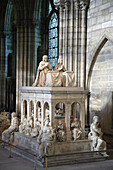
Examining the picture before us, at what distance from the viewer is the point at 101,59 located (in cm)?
1461

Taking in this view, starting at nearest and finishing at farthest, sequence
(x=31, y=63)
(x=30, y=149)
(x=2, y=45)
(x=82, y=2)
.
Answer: (x=30, y=149)
(x=82, y=2)
(x=31, y=63)
(x=2, y=45)

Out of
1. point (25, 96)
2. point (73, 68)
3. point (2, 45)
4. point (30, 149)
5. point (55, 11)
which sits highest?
point (55, 11)

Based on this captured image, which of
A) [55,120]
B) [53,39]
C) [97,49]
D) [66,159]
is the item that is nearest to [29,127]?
[55,120]

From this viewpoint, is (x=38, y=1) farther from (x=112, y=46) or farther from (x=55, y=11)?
(x=112, y=46)

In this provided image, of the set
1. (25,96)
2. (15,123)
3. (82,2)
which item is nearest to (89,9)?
(82,2)

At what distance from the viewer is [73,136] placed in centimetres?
1148

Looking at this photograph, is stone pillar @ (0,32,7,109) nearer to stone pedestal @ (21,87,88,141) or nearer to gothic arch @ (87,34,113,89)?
gothic arch @ (87,34,113,89)

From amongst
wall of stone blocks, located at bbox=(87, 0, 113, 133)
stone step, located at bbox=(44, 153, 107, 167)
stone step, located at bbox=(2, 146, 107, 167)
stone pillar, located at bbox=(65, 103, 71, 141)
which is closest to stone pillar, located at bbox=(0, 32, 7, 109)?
wall of stone blocks, located at bbox=(87, 0, 113, 133)

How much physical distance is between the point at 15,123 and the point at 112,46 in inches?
195

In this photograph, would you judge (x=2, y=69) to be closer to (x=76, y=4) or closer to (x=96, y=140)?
(x=76, y=4)

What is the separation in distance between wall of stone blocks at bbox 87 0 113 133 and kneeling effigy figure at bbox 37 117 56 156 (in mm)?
3724

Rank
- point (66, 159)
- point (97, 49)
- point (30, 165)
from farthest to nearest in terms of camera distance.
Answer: point (97, 49) → point (66, 159) → point (30, 165)

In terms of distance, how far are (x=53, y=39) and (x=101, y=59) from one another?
24.8 feet

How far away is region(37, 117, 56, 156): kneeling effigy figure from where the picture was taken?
10625 mm
